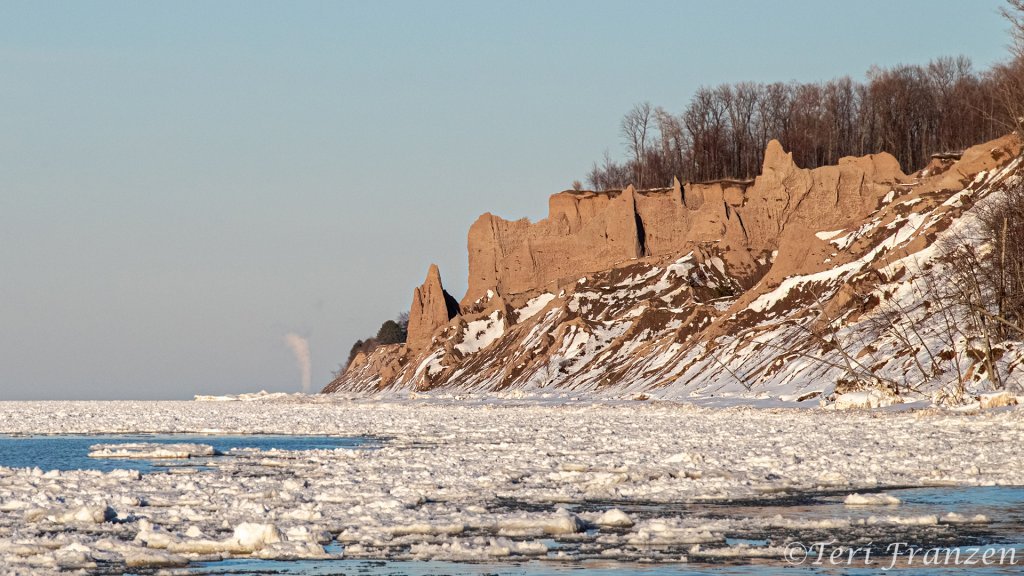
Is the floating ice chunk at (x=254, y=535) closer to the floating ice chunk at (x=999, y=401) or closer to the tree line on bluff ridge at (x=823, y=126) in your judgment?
the floating ice chunk at (x=999, y=401)

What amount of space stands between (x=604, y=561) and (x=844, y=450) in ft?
43.6

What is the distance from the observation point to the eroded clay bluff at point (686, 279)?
63812 mm

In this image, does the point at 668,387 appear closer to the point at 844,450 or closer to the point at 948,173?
the point at 948,173

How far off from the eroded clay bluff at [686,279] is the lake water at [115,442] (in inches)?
976

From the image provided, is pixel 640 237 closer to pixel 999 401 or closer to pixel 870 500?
pixel 999 401

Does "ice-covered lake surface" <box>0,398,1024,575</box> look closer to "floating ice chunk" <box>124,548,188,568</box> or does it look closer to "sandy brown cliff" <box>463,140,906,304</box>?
"floating ice chunk" <box>124,548,188,568</box>

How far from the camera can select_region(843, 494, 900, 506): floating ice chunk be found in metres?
16.4

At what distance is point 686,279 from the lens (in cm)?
8294

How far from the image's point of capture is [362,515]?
51.2 ft

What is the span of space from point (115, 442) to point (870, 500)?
24347 mm

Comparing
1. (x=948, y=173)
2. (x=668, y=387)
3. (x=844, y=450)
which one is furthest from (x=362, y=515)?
(x=948, y=173)

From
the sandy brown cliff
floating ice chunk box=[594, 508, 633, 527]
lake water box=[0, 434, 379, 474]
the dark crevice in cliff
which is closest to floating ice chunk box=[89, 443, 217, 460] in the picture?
lake water box=[0, 434, 379, 474]

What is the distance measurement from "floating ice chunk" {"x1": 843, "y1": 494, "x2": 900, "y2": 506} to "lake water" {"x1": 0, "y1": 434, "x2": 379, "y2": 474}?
42.3 ft

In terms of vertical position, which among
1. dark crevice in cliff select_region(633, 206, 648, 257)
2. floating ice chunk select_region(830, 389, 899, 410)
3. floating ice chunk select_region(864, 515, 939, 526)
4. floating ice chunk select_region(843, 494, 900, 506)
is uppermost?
dark crevice in cliff select_region(633, 206, 648, 257)
